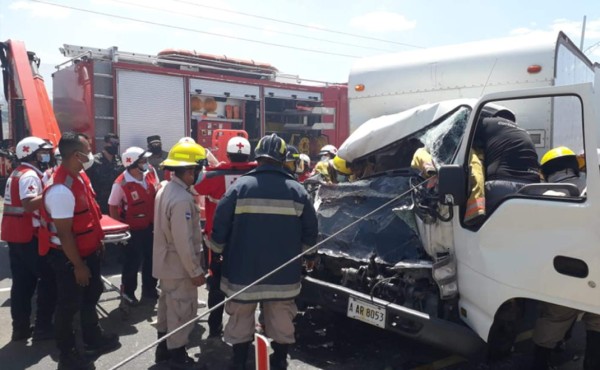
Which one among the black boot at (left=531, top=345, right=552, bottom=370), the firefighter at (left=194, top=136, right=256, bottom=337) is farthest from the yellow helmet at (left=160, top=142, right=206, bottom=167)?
the black boot at (left=531, top=345, right=552, bottom=370)

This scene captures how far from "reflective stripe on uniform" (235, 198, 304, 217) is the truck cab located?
23.0 inches

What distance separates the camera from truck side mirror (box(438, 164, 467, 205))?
121 inches

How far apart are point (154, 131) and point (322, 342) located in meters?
5.92

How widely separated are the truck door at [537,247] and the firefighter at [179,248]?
6.39ft

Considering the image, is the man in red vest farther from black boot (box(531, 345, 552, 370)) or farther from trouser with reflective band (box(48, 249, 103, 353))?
black boot (box(531, 345, 552, 370))

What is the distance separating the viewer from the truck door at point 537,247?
2572mm

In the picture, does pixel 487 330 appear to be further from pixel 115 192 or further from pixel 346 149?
pixel 115 192

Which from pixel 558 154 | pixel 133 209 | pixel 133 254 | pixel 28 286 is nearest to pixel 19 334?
pixel 28 286

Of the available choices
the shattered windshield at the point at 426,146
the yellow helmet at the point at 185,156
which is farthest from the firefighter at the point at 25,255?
the shattered windshield at the point at 426,146

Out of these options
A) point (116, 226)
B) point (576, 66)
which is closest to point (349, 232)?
point (116, 226)

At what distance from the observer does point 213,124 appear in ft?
32.6

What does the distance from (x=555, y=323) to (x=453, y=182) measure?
1.12m

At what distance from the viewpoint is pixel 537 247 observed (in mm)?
2748

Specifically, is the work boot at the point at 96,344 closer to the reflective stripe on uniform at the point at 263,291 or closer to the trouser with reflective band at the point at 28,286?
the trouser with reflective band at the point at 28,286
